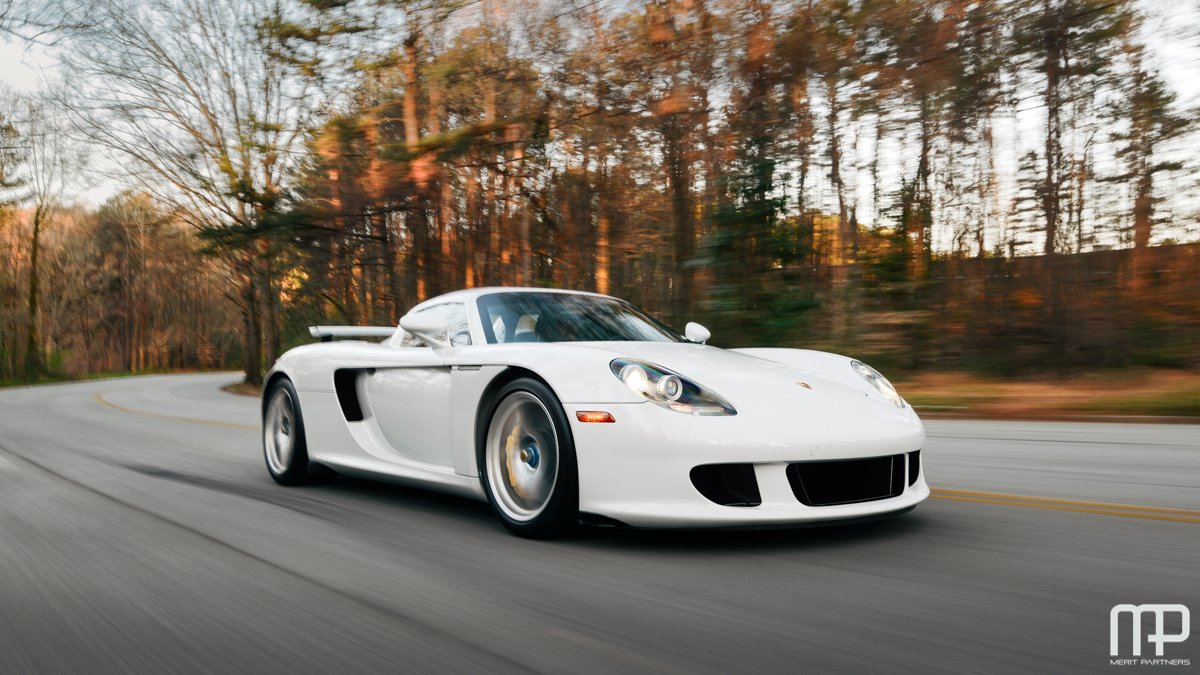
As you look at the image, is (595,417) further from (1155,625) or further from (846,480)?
(1155,625)

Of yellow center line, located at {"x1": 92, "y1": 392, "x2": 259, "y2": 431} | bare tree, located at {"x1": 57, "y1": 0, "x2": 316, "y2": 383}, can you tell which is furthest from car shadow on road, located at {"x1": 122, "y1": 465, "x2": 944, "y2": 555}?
bare tree, located at {"x1": 57, "y1": 0, "x2": 316, "y2": 383}

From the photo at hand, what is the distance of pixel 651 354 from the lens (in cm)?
→ 430

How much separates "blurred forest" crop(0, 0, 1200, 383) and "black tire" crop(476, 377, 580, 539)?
642cm

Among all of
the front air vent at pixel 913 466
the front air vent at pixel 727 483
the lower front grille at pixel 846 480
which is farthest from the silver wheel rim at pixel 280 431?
the front air vent at pixel 913 466

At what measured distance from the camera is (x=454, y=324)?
5.01m

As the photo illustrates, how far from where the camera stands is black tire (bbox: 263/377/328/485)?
603 cm

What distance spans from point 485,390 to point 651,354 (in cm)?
77

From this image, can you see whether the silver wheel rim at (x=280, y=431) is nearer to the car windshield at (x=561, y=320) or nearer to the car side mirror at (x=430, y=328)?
the car side mirror at (x=430, y=328)

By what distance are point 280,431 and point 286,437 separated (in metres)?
0.15

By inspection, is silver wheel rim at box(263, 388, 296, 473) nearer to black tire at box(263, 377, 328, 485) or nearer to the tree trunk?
black tire at box(263, 377, 328, 485)

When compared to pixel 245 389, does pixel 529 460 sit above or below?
above

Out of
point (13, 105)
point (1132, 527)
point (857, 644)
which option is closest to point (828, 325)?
point (1132, 527)

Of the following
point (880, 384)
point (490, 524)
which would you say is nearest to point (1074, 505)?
point (880, 384)

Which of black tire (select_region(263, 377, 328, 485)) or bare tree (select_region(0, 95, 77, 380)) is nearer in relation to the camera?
black tire (select_region(263, 377, 328, 485))
